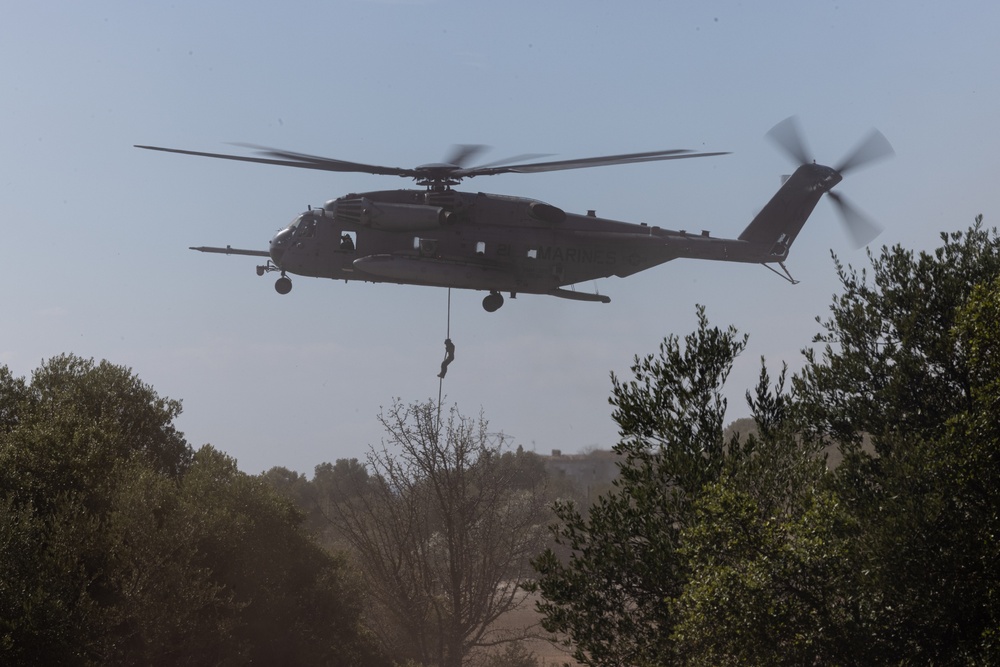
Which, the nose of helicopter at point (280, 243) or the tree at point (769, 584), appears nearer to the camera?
the tree at point (769, 584)

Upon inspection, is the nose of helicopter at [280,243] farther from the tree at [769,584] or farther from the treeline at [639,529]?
the tree at [769,584]

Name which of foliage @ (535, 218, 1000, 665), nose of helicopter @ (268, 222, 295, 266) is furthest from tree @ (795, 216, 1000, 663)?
nose of helicopter @ (268, 222, 295, 266)

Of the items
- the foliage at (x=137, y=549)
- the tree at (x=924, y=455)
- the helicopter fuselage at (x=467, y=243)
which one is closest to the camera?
the tree at (x=924, y=455)

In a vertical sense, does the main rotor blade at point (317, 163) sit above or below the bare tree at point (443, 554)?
above

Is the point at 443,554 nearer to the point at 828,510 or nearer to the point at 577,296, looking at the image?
the point at 577,296

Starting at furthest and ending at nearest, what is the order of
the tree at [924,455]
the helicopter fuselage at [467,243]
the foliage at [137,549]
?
the helicopter fuselage at [467,243] → the foliage at [137,549] → the tree at [924,455]

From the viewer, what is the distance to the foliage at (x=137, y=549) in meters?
30.4

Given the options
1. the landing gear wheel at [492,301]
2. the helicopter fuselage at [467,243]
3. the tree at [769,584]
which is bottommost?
the tree at [769,584]

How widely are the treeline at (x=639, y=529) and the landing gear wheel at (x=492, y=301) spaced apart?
9391 mm

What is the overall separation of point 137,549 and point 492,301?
50.1ft

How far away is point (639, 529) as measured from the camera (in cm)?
2662

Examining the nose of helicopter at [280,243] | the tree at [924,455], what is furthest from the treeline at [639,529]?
the nose of helicopter at [280,243]

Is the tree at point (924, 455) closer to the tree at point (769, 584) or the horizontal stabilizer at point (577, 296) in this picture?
the tree at point (769, 584)

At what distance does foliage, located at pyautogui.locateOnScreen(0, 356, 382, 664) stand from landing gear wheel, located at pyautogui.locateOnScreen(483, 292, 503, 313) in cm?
1363
